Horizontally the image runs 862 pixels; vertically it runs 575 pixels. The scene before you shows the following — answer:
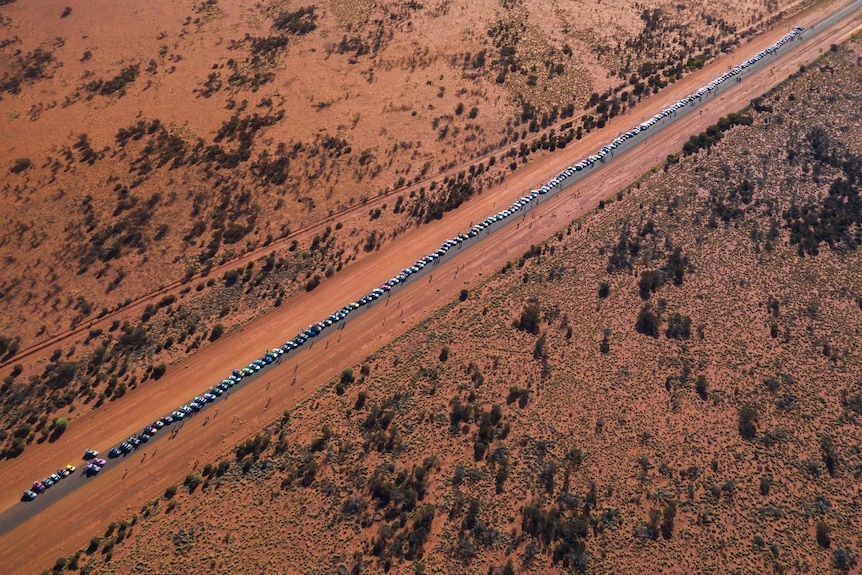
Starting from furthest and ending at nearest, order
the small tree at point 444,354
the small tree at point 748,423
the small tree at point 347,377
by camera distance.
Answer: the small tree at point 444,354
the small tree at point 347,377
the small tree at point 748,423

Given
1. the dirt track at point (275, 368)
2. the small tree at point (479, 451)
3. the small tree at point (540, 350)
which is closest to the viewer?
the dirt track at point (275, 368)

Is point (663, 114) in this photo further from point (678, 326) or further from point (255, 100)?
point (255, 100)

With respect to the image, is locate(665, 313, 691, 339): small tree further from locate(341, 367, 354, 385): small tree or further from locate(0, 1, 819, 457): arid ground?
locate(341, 367, 354, 385): small tree

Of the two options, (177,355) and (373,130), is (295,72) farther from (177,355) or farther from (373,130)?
(177,355)

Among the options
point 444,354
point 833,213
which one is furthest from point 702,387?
point 833,213

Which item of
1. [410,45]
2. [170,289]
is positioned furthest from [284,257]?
[410,45]

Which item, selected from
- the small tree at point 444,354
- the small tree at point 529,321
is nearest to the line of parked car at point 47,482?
the small tree at point 444,354

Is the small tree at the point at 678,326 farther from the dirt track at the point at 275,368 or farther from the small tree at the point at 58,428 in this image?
the small tree at the point at 58,428
